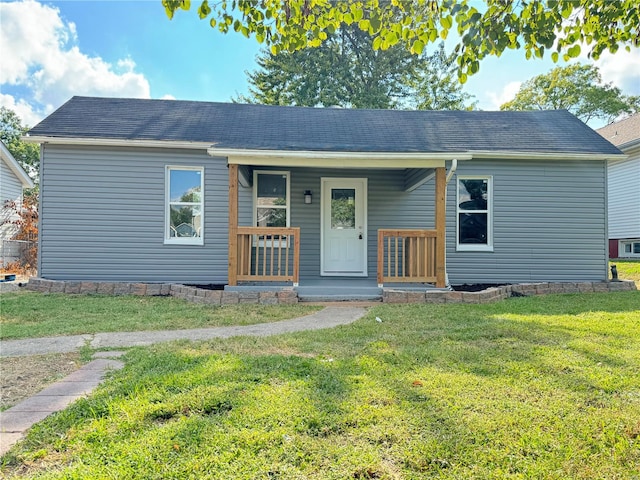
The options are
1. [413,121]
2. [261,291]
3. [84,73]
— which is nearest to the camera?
[261,291]

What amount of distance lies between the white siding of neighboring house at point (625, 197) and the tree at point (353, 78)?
9.85 meters

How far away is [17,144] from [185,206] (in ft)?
95.0

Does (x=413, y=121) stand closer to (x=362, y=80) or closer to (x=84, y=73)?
(x=362, y=80)

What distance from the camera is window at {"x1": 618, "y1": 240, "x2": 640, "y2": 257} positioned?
45.4ft

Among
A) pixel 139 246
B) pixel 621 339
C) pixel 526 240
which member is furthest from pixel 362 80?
pixel 621 339

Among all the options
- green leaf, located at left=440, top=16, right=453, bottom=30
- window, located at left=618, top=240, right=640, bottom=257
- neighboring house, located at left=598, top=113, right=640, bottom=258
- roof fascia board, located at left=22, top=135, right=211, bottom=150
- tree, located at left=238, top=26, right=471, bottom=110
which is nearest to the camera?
green leaf, located at left=440, top=16, right=453, bottom=30

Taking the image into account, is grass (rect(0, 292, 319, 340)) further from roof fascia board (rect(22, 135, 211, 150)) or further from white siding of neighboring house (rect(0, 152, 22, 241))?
white siding of neighboring house (rect(0, 152, 22, 241))

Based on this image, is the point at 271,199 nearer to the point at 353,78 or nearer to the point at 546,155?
the point at 546,155

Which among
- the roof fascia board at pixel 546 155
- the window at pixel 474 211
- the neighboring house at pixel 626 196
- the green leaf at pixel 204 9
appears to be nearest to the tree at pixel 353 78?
the neighboring house at pixel 626 196

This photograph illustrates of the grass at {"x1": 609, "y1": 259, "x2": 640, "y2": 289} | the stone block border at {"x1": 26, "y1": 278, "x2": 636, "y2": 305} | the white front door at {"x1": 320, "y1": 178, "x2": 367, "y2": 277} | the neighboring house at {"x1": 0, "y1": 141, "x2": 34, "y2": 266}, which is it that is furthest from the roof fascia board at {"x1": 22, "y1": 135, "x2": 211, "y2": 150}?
the grass at {"x1": 609, "y1": 259, "x2": 640, "y2": 289}

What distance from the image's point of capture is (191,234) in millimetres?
8102

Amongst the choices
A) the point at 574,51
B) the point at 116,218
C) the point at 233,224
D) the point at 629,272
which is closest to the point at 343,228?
the point at 233,224

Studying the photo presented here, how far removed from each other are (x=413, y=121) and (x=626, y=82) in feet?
73.1

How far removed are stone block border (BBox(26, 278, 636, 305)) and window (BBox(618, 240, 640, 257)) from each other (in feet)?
26.2
